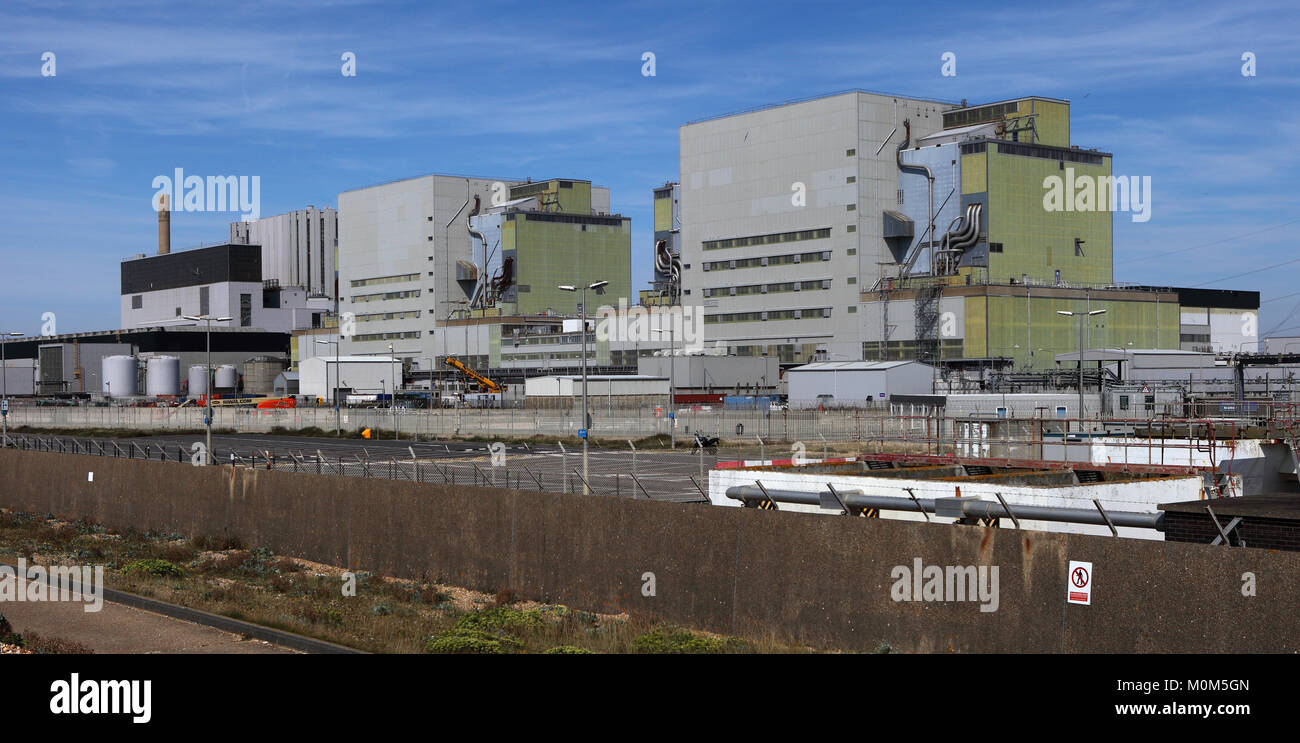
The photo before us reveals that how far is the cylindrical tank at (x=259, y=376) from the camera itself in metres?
179

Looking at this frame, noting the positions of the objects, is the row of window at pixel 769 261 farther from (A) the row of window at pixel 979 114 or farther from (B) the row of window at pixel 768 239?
(A) the row of window at pixel 979 114

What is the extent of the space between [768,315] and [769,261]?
5.73 meters

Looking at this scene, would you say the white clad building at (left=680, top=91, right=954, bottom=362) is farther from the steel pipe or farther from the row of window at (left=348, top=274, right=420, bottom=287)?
the steel pipe

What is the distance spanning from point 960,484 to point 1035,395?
2351 inches

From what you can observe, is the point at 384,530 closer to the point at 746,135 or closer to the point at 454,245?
the point at 746,135

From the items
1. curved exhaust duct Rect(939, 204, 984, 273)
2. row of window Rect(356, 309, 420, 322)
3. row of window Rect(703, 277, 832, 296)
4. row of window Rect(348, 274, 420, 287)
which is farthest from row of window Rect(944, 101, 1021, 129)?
row of window Rect(356, 309, 420, 322)

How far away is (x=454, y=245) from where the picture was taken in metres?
166

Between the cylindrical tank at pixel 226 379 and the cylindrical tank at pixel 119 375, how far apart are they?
1261cm

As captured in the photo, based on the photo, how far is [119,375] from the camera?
580 ft

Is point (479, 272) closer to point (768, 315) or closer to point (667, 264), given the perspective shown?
point (667, 264)

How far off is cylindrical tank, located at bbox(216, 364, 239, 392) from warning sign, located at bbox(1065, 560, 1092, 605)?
177 metres

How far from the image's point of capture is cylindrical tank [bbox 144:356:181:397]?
17525 cm

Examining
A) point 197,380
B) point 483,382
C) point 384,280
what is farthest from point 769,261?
point 197,380

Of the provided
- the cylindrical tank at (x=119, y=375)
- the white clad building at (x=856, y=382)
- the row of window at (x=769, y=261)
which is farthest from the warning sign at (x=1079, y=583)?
the cylindrical tank at (x=119, y=375)
